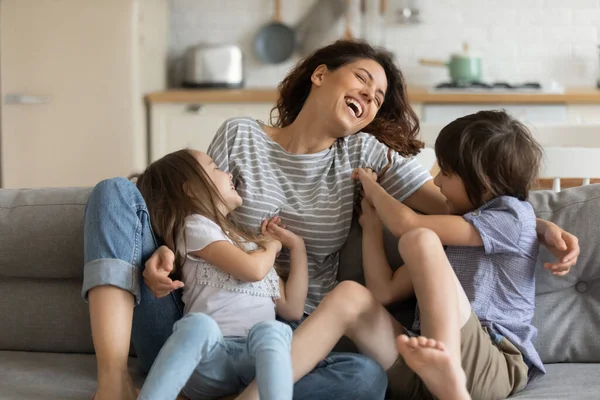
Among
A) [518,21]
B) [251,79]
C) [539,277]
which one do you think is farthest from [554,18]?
[539,277]

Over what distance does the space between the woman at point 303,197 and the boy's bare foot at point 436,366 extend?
13 centimetres

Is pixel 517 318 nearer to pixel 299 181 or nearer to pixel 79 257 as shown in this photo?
pixel 299 181

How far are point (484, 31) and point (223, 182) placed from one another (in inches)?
117

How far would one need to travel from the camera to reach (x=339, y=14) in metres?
4.55

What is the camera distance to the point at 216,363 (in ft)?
5.19

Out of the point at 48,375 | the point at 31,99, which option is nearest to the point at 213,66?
the point at 31,99

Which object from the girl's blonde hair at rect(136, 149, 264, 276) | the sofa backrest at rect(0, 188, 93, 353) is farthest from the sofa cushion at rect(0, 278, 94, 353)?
the girl's blonde hair at rect(136, 149, 264, 276)

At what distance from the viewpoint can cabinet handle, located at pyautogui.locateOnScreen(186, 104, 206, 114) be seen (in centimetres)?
408

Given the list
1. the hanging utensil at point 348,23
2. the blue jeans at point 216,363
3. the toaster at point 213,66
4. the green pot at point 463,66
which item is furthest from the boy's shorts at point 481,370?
the hanging utensil at point 348,23

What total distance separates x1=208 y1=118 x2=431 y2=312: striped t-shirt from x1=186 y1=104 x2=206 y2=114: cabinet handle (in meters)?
2.07

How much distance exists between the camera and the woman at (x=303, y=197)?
65.1 inches

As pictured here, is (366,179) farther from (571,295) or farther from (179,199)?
(571,295)

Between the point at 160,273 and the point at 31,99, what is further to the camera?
the point at 31,99

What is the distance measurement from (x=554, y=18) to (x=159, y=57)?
79.5 inches
